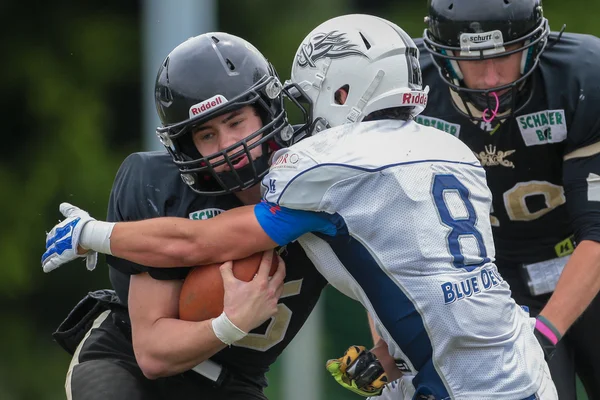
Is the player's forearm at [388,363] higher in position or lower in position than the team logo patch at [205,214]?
lower

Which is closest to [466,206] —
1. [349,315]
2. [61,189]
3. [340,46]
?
[340,46]

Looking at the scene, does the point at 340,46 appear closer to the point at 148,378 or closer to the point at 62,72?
the point at 148,378

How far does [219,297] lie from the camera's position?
3432 millimetres

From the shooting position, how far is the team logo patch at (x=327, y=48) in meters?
3.54

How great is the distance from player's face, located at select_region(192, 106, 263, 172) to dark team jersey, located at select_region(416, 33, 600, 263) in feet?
3.84

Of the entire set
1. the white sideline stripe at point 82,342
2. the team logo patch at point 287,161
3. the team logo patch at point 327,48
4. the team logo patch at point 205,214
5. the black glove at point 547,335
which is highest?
the team logo patch at point 327,48

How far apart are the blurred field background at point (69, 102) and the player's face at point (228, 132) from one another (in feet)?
16.4

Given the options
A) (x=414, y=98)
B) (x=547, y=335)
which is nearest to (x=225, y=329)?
(x=414, y=98)

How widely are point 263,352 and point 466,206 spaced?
936mm

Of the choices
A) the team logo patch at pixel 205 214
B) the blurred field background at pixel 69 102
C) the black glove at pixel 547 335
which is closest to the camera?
the team logo patch at pixel 205 214

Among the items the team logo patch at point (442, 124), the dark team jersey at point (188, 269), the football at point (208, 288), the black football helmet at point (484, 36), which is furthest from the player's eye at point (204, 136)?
the team logo patch at point (442, 124)

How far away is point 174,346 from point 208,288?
0.20m

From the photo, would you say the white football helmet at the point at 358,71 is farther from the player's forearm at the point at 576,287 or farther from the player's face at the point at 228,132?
the player's forearm at the point at 576,287

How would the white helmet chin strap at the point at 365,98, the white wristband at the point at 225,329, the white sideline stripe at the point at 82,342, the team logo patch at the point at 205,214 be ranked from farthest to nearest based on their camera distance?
the white sideline stripe at the point at 82,342
the team logo patch at the point at 205,214
the white helmet chin strap at the point at 365,98
the white wristband at the point at 225,329
